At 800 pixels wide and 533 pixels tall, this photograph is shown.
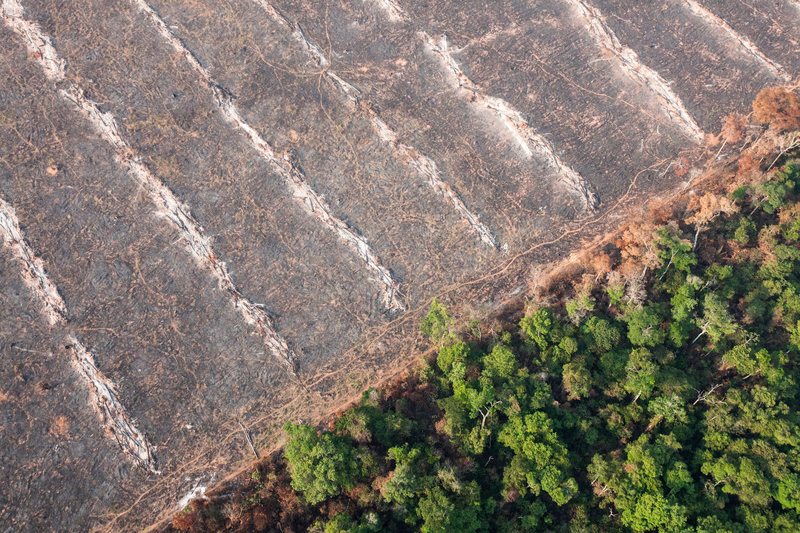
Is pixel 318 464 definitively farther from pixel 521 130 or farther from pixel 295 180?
pixel 521 130

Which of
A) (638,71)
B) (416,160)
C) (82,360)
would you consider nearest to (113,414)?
(82,360)

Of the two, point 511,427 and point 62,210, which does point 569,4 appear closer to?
point 511,427

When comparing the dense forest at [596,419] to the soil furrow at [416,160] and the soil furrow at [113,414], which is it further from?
the soil furrow at [416,160]

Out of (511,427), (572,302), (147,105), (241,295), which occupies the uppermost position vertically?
(572,302)

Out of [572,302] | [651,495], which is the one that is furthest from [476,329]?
[651,495]

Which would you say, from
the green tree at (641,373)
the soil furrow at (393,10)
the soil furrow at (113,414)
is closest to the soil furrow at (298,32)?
the soil furrow at (393,10)

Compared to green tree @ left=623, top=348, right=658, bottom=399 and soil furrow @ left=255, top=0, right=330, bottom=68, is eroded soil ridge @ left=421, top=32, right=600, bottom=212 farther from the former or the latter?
green tree @ left=623, top=348, right=658, bottom=399
